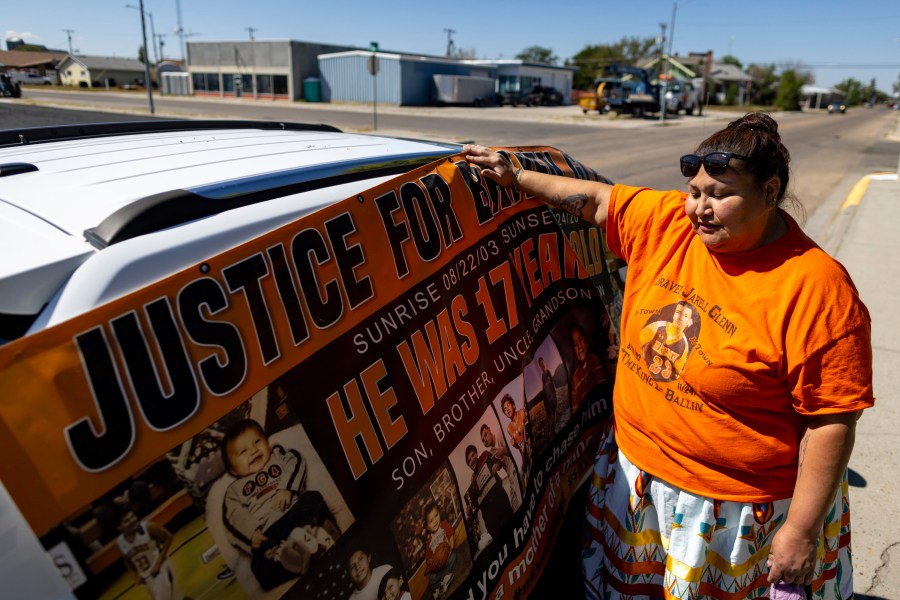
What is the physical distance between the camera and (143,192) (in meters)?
1.45

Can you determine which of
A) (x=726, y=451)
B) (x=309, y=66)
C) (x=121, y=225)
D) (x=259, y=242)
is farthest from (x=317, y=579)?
(x=309, y=66)

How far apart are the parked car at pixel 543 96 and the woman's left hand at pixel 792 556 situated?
Result: 51.5 m

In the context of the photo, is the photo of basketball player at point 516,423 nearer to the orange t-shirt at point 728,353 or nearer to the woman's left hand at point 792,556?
the orange t-shirt at point 728,353

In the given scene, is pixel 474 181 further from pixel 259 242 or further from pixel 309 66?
pixel 309 66

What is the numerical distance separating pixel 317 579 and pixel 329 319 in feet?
1.68

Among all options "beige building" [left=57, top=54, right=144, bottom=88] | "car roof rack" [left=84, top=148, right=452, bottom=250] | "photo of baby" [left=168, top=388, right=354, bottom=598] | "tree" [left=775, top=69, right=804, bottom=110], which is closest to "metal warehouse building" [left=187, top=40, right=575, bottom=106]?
"beige building" [left=57, top=54, right=144, bottom=88]

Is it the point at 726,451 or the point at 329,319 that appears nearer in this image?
the point at 329,319

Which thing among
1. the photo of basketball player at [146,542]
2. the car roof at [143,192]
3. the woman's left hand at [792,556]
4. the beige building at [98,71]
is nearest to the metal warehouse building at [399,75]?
the beige building at [98,71]

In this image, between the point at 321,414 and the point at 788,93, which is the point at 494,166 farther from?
the point at 788,93

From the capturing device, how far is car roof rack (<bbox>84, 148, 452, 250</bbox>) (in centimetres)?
124

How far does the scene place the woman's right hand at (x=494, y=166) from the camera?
6.73 feet

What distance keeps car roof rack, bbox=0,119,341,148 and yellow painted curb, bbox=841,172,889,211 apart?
36.7 ft

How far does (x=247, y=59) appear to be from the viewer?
51344 mm

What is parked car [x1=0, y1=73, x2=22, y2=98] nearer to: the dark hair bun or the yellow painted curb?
the yellow painted curb
